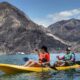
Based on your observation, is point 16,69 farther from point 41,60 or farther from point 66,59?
point 66,59

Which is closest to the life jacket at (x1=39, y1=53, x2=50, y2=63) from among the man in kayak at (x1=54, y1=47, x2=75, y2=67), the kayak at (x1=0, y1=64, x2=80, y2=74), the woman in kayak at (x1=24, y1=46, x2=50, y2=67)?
the woman in kayak at (x1=24, y1=46, x2=50, y2=67)

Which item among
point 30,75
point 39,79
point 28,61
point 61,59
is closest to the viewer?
point 39,79

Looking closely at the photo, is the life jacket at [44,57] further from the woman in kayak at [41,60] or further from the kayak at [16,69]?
the kayak at [16,69]

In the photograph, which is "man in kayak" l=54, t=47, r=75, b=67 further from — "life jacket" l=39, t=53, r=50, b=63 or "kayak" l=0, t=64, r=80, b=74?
"life jacket" l=39, t=53, r=50, b=63

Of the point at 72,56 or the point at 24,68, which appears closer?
the point at 24,68

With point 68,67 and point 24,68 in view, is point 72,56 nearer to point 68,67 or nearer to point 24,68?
point 68,67

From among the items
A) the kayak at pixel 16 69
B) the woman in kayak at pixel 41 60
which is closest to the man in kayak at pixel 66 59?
the kayak at pixel 16 69

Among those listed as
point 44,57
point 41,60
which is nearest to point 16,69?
point 41,60

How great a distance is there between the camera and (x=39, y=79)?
1087 inches

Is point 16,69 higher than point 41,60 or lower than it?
lower

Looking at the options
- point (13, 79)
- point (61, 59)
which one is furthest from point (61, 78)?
point (61, 59)

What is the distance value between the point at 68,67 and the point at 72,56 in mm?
1442

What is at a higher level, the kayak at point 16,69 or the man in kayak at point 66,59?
the man in kayak at point 66,59

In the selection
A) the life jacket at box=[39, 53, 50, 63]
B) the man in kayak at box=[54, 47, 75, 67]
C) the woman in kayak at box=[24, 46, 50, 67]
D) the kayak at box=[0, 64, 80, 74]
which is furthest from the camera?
the man in kayak at box=[54, 47, 75, 67]
